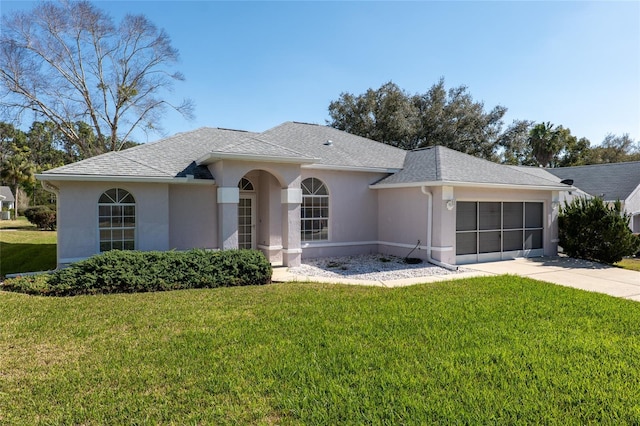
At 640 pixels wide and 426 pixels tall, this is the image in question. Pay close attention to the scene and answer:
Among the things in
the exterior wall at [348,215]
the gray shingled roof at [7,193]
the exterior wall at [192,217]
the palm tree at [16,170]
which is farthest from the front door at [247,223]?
the gray shingled roof at [7,193]

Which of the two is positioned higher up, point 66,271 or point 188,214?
point 188,214

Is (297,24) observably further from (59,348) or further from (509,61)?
(59,348)

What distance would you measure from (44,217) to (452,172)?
31633 millimetres

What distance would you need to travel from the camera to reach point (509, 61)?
15.4 m

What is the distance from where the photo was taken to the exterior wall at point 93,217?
11.3 meters

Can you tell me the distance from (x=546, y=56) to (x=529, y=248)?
787 cm

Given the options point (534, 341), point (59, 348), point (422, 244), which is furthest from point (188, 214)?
point (534, 341)

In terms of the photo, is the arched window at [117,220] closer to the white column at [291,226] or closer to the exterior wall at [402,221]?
the white column at [291,226]

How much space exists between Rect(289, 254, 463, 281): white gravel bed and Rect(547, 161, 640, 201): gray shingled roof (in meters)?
18.7

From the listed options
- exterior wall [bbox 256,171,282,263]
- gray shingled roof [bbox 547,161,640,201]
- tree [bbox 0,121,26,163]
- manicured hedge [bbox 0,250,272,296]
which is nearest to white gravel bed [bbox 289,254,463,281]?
exterior wall [bbox 256,171,282,263]

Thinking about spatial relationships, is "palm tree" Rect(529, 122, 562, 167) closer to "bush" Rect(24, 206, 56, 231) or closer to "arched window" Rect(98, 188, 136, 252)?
"arched window" Rect(98, 188, 136, 252)

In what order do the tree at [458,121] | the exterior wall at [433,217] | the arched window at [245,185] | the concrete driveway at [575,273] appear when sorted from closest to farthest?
the concrete driveway at [575,273] < the exterior wall at [433,217] < the arched window at [245,185] < the tree at [458,121]

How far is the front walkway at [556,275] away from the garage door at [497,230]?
59cm

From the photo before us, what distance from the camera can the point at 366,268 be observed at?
13.2 m
